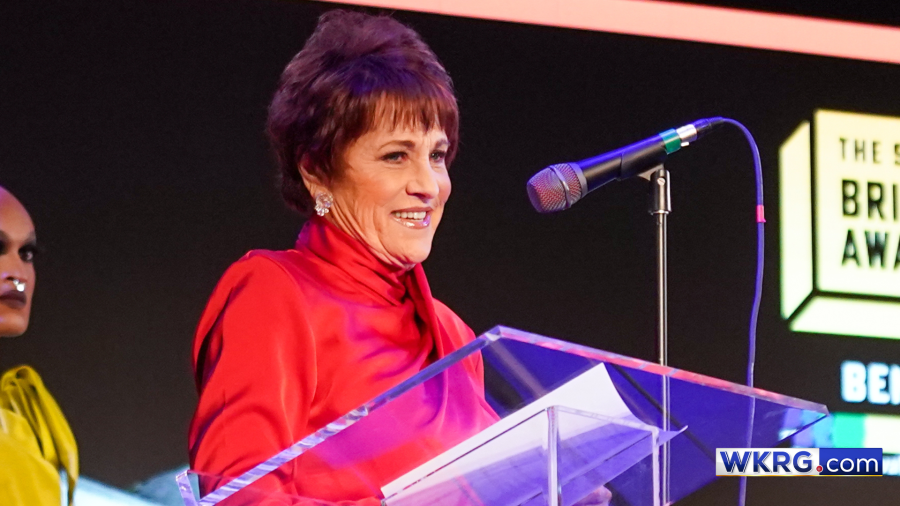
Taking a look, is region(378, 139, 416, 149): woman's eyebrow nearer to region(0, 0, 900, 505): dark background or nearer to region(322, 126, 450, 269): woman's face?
region(322, 126, 450, 269): woman's face

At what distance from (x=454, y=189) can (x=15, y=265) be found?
1.23 metres

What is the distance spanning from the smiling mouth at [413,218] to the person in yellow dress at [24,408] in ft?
4.40

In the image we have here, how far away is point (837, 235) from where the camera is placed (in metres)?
3.68

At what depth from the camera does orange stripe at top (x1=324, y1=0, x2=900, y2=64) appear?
3.53 m

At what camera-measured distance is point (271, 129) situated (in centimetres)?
209

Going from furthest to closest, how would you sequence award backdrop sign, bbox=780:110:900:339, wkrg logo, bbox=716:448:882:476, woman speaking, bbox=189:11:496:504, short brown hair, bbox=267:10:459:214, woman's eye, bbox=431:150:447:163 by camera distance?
award backdrop sign, bbox=780:110:900:339, woman's eye, bbox=431:150:447:163, short brown hair, bbox=267:10:459:214, woman speaking, bbox=189:11:496:504, wkrg logo, bbox=716:448:882:476

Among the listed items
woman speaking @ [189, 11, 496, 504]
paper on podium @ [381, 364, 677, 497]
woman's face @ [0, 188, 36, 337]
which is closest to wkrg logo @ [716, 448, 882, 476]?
paper on podium @ [381, 364, 677, 497]

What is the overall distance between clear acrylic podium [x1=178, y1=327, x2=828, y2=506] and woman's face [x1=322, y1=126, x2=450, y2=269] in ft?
2.48

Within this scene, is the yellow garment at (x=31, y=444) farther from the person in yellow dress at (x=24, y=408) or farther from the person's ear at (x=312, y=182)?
the person's ear at (x=312, y=182)

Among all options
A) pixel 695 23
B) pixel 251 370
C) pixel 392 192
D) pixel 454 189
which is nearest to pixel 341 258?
pixel 392 192

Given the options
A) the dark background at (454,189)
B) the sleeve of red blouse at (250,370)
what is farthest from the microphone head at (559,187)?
the dark background at (454,189)

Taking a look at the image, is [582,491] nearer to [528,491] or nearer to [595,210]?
[528,491]

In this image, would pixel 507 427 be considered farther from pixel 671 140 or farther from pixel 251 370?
pixel 671 140

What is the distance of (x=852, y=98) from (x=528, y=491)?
2913 mm
